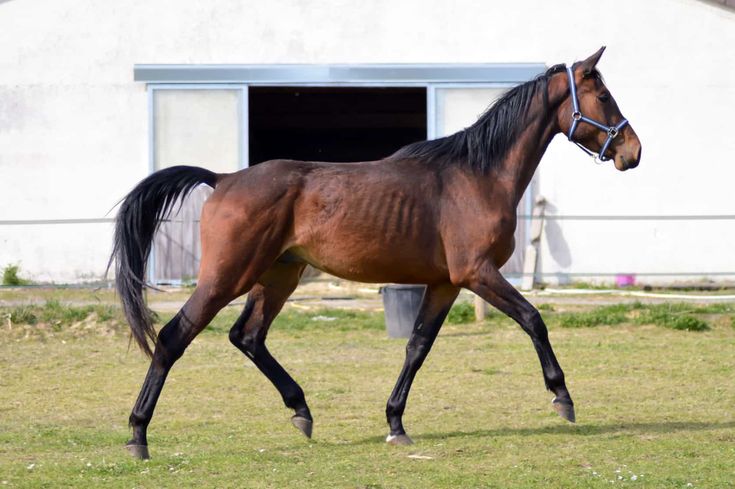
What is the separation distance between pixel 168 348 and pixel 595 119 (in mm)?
3258

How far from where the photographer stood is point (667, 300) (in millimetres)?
16875

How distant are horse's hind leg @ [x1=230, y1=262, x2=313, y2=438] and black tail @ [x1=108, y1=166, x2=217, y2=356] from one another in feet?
2.40

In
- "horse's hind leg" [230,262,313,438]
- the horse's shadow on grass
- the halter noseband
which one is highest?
the halter noseband

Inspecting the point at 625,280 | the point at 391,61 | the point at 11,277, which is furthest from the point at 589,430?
the point at 11,277

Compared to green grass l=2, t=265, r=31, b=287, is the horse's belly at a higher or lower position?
higher

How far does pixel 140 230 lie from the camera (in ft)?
25.0

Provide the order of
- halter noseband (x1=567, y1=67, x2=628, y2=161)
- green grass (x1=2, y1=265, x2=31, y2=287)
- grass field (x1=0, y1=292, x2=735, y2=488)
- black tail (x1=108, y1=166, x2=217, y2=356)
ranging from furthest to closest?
green grass (x1=2, y1=265, x2=31, y2=287) < halter noseband (x1=567, y1=67, x2=628, y2=161) < black tail (x1=108, y1=166, x2=217, y2=356) < grass field (x1=0, y1=292, x2=735, y2=488)

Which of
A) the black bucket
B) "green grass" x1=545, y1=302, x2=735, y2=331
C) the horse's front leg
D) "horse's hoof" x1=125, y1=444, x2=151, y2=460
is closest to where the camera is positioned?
"horse's hoof" x1=125, y1=444, x2=151, y2=460

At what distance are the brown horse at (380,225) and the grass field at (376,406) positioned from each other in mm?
497

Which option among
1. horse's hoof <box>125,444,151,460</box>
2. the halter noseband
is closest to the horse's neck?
the halter noseband

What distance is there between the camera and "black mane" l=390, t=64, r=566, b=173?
7.96m

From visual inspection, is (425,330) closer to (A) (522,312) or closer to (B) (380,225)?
(A) (522,312)

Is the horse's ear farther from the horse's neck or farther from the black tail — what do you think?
the black tail

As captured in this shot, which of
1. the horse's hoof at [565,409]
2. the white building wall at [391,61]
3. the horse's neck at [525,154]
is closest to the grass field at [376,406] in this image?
the horse's hoof at [565,409]
